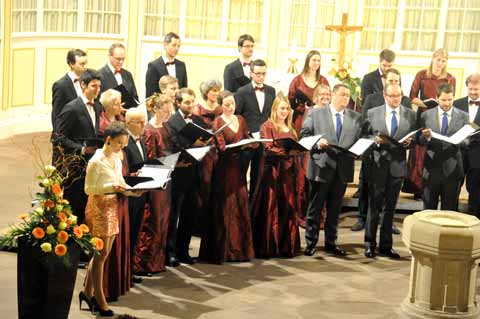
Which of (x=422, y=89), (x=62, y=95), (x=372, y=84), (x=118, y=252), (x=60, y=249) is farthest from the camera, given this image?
(x=422, y=89)

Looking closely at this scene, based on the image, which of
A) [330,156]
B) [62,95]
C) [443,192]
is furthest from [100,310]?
[443,192]

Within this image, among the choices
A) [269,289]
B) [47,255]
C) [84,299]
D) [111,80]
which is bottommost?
[269,289]

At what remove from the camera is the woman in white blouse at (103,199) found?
18.9 feet

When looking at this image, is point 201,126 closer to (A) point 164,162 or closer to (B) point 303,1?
(A) point 164,162

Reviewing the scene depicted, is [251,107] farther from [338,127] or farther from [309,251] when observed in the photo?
[309,251]

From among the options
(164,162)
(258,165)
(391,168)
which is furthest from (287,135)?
(164,162)

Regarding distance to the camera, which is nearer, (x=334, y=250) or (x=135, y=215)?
(x=135, y=215)

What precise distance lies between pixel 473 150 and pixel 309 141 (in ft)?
5.81

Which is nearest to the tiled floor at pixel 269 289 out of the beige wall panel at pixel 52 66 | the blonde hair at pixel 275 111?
the blonde hair at pixel 275 111

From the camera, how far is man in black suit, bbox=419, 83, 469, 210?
790cm

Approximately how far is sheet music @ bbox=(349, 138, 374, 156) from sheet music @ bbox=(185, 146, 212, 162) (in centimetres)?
122

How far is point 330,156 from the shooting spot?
298 inches

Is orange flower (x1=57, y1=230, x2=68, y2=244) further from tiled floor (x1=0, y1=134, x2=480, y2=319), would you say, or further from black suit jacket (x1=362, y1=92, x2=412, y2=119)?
black suit jacket (x1=362, y1=92, x2=412, y2=119)

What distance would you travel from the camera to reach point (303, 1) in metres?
14.0
